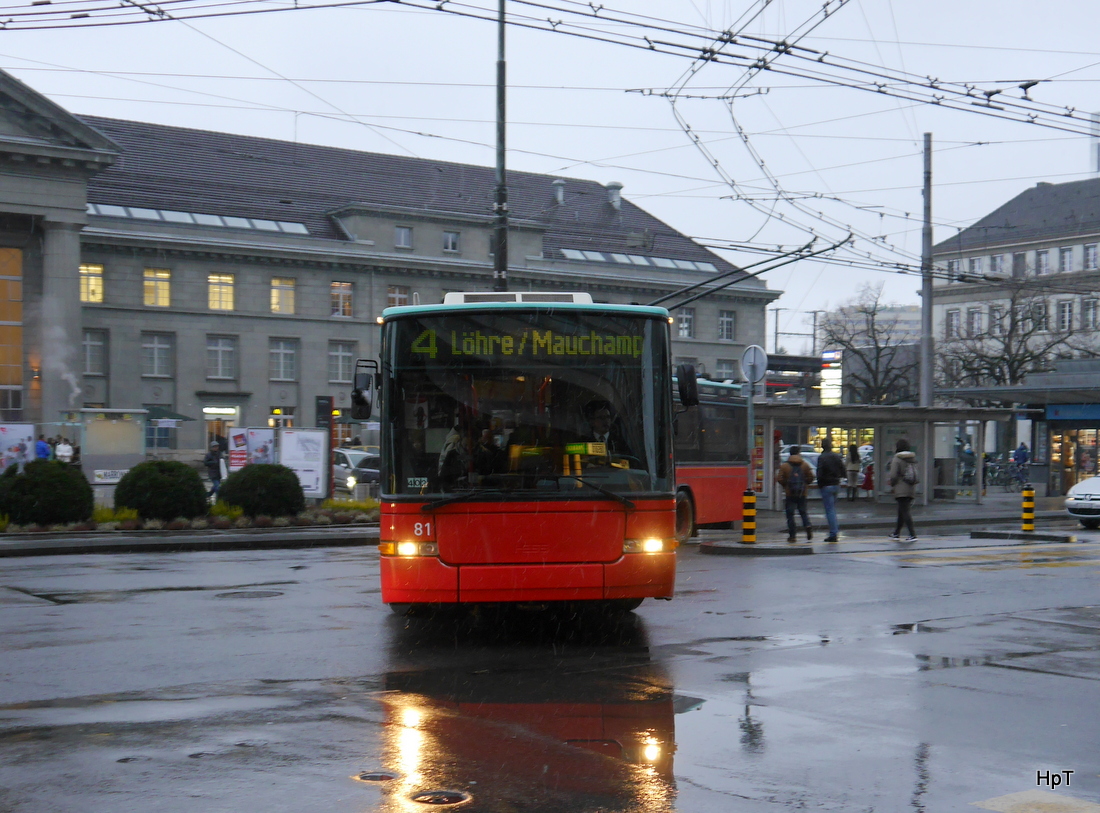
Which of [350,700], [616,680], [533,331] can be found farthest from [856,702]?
[533,331]

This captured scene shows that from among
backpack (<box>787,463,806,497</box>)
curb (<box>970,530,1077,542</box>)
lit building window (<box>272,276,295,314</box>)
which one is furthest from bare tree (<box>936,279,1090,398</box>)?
backpack (<box>787,463,806,497</box>)

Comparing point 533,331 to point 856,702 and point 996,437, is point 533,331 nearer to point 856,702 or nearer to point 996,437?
point 856,702

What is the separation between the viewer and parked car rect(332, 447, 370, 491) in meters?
43.5

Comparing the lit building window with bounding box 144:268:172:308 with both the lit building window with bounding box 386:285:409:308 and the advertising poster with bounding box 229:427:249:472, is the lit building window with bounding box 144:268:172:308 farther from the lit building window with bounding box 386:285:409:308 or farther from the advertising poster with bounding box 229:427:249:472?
the advertising poster with bounding box 229:427:249:472

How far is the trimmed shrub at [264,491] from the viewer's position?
25641 mm

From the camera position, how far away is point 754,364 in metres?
22.9

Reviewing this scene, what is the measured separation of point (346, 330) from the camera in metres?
63.1

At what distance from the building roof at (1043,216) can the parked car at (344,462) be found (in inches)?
2304

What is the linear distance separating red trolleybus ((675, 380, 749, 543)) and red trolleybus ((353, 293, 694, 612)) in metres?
11.4

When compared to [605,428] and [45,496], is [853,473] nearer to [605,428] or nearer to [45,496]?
[45,496]

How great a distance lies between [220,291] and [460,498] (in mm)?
51906

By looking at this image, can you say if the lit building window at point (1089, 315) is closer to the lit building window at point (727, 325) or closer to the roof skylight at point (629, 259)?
the lit building window at point (727, 325)

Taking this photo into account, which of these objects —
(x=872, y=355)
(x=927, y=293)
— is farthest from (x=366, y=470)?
(x=872, y=355)

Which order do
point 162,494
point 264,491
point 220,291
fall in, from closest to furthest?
1. point 162,494
2. point 264,491
3. point 220,291
